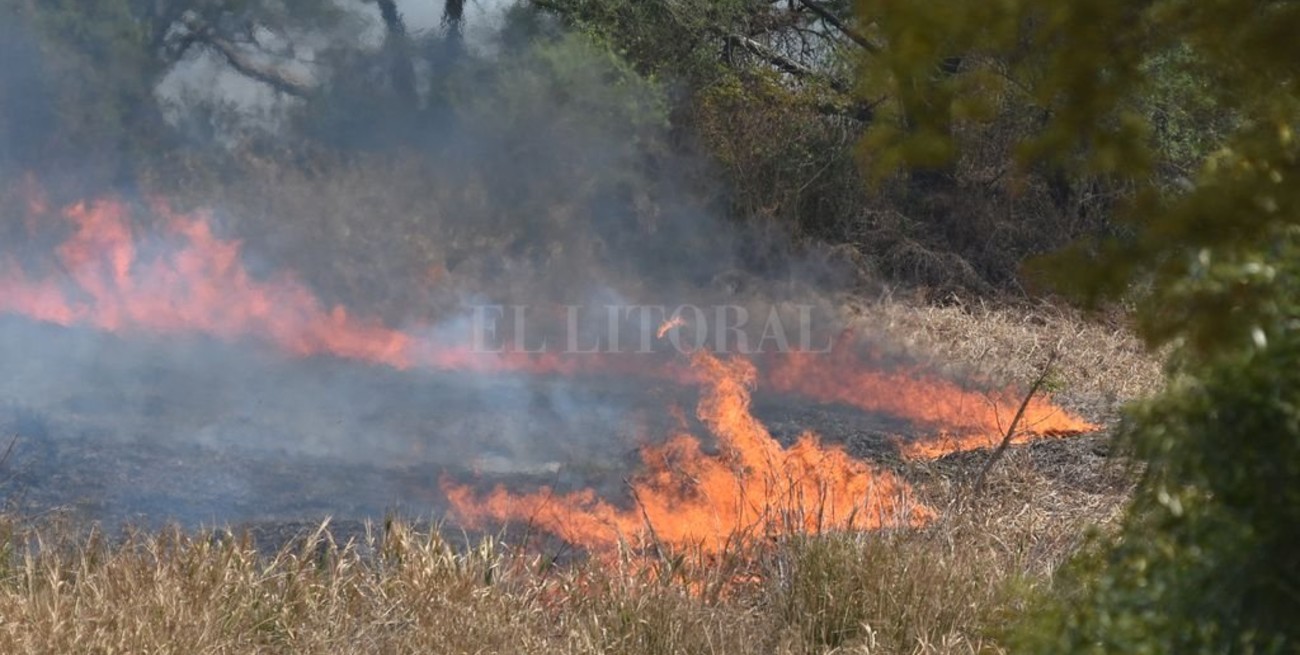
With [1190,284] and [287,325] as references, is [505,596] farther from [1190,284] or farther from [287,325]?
[287,325]

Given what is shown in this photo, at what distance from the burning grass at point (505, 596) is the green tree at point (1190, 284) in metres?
1.68

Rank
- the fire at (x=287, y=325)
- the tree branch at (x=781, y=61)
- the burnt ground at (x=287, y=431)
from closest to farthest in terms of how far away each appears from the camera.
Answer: the burnt ground at (x=287, y=431)
the fire at (x=287, y=325)
the tree branch at (x=781, y=61)

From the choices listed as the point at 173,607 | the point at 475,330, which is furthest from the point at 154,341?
the point at 173,607

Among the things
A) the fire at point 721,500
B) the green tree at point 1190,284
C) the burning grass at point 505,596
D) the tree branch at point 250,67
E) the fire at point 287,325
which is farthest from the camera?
the tree branch at point 250,67

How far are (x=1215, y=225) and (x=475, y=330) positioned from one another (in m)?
9.50

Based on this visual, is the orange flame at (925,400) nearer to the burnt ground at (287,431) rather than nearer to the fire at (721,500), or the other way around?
the burnt ground at (287,431)

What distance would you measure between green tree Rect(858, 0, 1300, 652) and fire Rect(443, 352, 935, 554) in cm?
237

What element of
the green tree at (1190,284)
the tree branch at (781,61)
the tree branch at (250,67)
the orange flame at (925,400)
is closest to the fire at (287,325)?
the orange flame at (925,400)

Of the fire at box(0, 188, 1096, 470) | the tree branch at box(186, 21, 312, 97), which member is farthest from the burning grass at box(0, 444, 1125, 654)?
the tree branch at box(186, 21, 312, 97)

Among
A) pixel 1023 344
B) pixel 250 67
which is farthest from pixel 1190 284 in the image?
pixel 250 67

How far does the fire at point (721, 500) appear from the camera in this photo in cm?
520

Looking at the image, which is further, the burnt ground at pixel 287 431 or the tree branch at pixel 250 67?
the tree branch at pixel 250 67

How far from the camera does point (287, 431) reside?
7289mm

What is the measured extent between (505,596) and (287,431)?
313 centimetres
